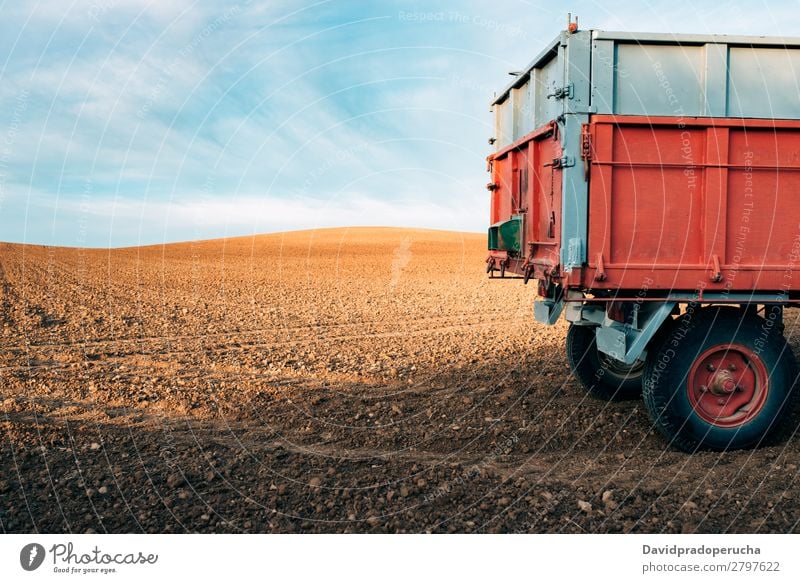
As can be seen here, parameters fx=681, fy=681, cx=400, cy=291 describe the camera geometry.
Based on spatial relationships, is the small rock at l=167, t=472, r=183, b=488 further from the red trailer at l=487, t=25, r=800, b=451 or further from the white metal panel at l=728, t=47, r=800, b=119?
the white metal panel at l=728, t=47, r=800, b=119

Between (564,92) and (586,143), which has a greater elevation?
(564,92)

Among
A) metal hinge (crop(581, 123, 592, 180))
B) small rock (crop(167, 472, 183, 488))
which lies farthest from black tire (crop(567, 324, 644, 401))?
small rock (crop(167, 472, 183, 488))

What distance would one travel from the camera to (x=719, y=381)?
603cm

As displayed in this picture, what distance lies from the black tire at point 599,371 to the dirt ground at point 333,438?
0.31m

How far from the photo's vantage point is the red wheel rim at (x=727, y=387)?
6020mm

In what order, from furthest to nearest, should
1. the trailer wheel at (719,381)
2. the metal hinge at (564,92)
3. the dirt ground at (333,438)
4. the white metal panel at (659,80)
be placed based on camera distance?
the trailer wheel at (719,381) → the white metal panel at (659,80) → the metal hinge at (564,92) → the dirt ground at (333,438)

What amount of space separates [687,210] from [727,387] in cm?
160

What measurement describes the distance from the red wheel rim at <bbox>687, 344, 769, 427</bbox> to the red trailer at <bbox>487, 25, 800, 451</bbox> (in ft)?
0.04

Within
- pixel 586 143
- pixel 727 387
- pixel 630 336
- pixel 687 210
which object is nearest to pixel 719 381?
pixel 727 387

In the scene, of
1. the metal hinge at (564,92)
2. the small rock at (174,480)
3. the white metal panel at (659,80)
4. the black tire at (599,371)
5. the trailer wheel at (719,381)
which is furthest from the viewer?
the black tire at (599,371)

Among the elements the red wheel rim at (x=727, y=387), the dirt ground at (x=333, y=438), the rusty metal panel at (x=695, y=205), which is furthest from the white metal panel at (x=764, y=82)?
the dirt ground at (x=333, y=438)

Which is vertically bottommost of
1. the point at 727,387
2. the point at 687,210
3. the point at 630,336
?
the point at 727,387

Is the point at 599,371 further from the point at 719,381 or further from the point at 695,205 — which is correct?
the point at 695,205

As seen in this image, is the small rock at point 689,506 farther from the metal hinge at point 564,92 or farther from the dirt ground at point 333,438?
the metal hinge at point 564,92
